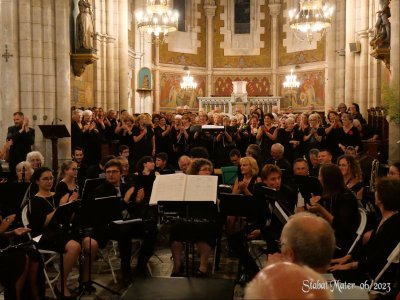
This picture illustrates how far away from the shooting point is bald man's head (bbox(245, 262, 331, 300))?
152 cm

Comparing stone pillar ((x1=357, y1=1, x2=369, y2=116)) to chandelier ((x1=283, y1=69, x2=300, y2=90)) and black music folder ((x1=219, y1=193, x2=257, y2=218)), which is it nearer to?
chandelier ((x1=283, y1=69, x2=300, y2=90))

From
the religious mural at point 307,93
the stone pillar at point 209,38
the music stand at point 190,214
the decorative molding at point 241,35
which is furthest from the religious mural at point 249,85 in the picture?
the music stand at point 190,214

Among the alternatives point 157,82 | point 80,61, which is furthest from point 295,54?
point 80,61

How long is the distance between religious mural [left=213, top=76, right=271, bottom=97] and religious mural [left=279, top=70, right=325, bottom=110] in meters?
1.02

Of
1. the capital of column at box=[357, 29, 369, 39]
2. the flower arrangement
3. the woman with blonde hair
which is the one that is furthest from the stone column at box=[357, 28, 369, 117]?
the woman with blonde hair

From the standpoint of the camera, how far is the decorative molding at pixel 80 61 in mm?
12922

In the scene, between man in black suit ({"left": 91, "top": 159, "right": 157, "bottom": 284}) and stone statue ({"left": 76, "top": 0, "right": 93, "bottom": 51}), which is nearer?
man in black suit ({"left": 91, "top": 159, "right": 157, "bottom": 284})

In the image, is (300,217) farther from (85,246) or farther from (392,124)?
(392,124)

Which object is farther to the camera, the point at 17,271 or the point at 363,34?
the point at 363,34

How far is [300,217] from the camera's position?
2902 mm

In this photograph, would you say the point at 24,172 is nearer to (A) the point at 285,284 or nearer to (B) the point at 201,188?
(B) the point at 201,188

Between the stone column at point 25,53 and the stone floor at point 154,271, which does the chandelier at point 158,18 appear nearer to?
the stone column at point 25,53

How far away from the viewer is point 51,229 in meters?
5.43

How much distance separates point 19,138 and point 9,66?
74.9 inches
